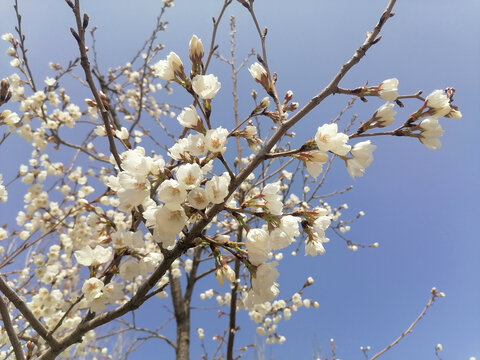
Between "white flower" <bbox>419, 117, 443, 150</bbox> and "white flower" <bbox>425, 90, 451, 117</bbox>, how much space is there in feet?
0.13

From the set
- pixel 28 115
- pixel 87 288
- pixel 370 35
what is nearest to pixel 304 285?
pixel 87 288

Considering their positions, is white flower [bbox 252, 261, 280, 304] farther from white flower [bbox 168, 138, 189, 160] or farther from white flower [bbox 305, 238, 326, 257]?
white flower [bbox 168, 138, 189, 160]

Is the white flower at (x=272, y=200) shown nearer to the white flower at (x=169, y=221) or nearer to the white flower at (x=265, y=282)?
the white flower at (x=265, y=282)

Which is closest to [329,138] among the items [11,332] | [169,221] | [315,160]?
[315,160]

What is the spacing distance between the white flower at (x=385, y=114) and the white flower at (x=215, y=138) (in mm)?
593

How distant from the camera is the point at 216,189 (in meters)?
1.05

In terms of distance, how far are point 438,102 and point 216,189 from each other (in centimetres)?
97

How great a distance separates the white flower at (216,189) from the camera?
3.42 ft

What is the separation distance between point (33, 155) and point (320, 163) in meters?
4.58

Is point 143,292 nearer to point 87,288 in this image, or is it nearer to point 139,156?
point 87,288

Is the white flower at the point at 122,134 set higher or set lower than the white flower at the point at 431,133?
higher

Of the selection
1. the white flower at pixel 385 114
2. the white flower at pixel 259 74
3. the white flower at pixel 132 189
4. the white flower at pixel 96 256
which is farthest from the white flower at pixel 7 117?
the white flower at pixel 385 114

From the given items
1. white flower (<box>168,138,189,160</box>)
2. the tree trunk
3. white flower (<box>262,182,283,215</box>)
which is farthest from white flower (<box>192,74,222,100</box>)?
the tree trunk

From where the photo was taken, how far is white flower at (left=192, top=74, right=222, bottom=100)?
1.17 m
